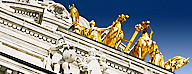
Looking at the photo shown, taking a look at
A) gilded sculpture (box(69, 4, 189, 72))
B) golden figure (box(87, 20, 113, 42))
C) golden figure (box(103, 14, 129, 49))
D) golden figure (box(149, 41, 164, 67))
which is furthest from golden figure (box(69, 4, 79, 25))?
golden figure (box(149, 41, 164, 67))

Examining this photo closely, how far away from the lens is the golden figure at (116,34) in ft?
77.3

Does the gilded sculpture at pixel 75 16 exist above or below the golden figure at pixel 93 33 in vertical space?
above

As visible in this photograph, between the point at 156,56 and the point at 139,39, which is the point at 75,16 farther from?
the point at 156,56

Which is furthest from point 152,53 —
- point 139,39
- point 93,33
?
point 93,33

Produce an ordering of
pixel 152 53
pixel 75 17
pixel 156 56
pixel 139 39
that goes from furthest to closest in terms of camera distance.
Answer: pixel 75 17 < pixel 139 39 < pixel 152 53 < pixel 156 56

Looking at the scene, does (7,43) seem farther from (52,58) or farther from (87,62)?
(87,62)

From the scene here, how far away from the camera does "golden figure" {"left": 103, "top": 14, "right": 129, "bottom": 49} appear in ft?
77.3

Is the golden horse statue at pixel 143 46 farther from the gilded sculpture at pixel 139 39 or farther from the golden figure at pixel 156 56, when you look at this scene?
the golden figure at pixel 156 56

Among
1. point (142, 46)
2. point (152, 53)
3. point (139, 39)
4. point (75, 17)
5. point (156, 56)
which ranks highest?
point (75, 17)

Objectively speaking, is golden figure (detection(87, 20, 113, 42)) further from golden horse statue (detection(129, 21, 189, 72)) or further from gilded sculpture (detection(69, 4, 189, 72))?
golden horse statue (detection(129, 21, 189, 72))

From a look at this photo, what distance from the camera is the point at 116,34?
24.0 m

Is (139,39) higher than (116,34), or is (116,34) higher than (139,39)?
(116,34)

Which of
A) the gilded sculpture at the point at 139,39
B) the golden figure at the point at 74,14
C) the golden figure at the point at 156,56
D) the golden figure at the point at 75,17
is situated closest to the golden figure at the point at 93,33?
the gilded sculpture at the point at 139,39

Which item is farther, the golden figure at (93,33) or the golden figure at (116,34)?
the golden figure at (93,33)
